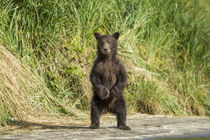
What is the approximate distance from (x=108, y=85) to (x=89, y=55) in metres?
2.26

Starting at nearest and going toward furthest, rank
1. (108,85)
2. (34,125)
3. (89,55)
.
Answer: (108,85)
(34,125)
(89,55)

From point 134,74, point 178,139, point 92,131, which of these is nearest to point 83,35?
point 134,74

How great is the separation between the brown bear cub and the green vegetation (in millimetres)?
1383

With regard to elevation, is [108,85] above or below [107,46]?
below

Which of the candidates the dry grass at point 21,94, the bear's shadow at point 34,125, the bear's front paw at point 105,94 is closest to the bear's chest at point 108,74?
the bear's front paw at point 105,94

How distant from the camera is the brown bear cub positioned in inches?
234

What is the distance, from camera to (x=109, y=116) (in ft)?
25.3

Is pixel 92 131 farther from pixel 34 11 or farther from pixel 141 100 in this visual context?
pixel 34 11

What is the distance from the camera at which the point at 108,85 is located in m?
6.09

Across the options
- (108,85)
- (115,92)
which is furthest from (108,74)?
(115,92)

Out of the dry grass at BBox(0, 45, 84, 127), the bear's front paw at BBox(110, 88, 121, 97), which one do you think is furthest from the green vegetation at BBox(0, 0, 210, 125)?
the bear's front paw at BBox(110, 88, 121, 97)

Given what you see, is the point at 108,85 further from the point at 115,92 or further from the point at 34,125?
the point at 34,125

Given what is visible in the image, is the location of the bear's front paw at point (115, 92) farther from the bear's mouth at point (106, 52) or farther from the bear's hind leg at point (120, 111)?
the bear's mouth at point (106, 52)

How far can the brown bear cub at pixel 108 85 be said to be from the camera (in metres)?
5.93
